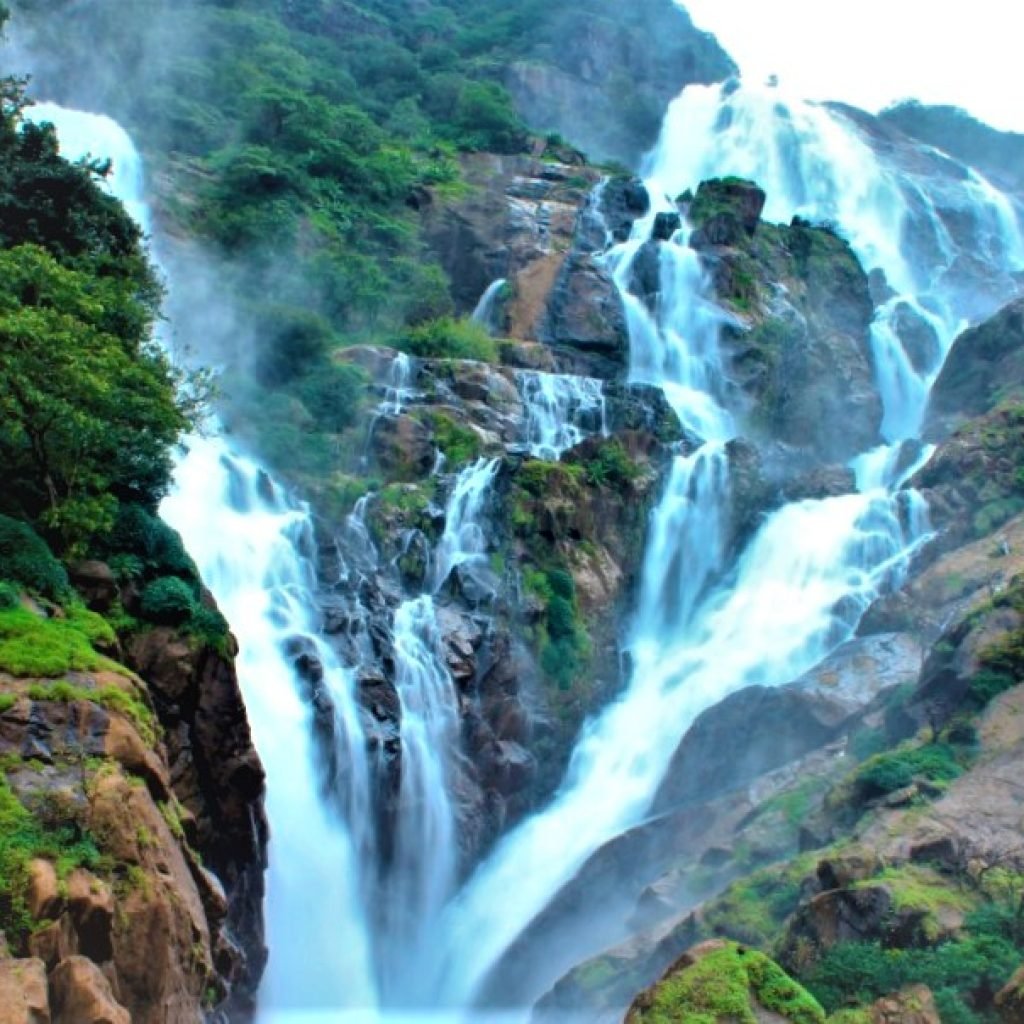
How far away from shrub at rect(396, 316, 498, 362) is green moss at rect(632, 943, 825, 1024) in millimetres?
25009

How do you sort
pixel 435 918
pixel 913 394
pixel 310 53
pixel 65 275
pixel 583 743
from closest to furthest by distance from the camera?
1. pixel 65 275
2. pixel 435 918
3. pixel 583 743
4. pixel 913 394
5. pixel 310 53

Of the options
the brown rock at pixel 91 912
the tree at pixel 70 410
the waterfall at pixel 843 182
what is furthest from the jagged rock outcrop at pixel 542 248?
the brown rock at pixel 91 912

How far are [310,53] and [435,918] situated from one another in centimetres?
4731

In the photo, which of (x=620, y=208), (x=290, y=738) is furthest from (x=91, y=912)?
(x=620, y=208)

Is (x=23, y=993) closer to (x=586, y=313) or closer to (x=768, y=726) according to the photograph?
(x=768, y=726)

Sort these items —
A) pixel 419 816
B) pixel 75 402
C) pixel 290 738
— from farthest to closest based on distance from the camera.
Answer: pixel 419 816 < pixel 290 738 < pixel 75 402

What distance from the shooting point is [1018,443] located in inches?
1286

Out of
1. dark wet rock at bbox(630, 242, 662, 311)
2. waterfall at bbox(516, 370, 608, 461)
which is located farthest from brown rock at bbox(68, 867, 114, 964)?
dark wet rock at bbox(630, 242, 662, 311)

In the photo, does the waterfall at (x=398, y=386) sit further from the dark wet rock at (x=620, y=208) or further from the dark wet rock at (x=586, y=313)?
the dark wet rock at (x=620, y=208)

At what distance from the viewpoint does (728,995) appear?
40.7 ft

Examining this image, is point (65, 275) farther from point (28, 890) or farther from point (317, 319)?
point (317, 319)

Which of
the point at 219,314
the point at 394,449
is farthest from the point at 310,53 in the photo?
the point at 394,449

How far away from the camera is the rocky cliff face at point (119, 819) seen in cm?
951

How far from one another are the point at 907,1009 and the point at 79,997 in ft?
31.4
